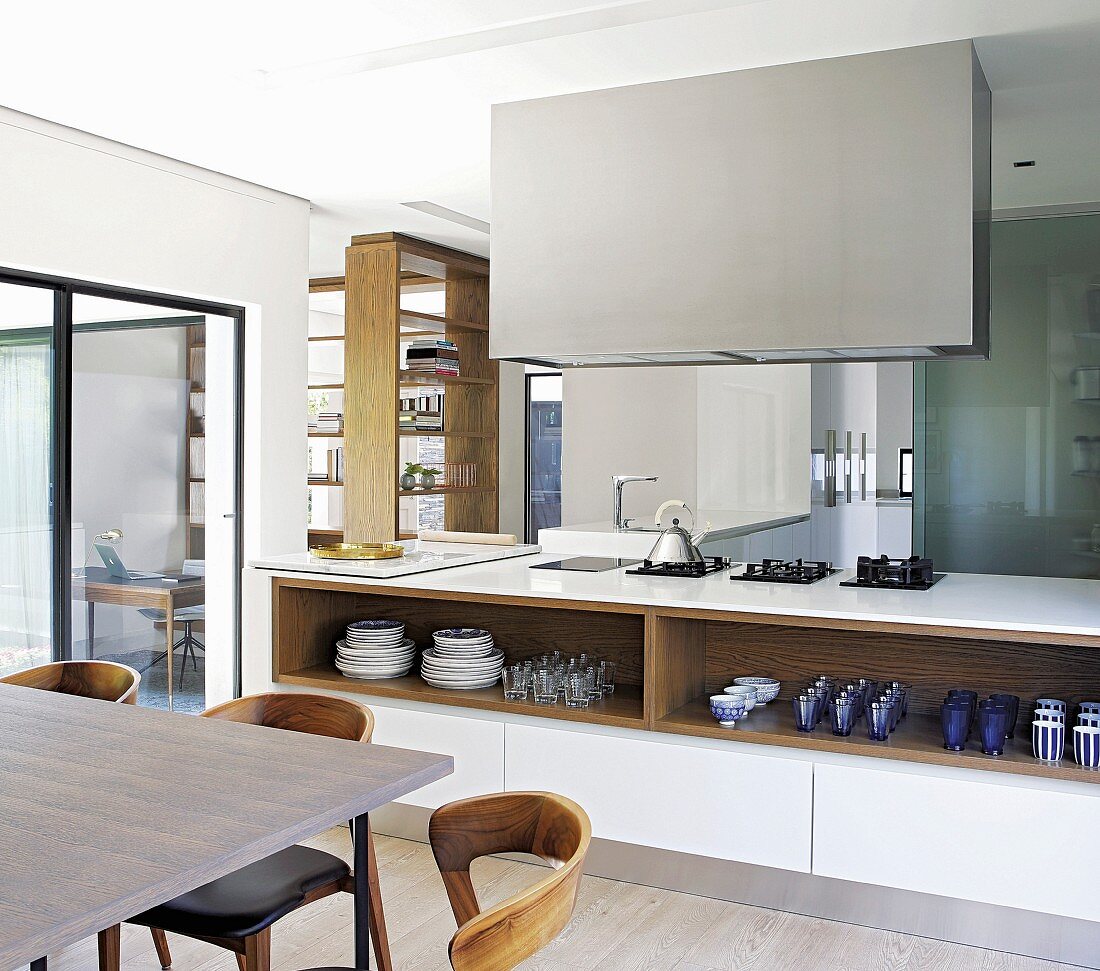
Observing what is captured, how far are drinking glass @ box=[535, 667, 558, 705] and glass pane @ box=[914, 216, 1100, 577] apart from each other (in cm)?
263

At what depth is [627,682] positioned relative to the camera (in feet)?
11.3

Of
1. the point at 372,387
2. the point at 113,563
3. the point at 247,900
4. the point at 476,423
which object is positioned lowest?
the point at 247,900

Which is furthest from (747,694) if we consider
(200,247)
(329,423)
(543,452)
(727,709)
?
(543,452)

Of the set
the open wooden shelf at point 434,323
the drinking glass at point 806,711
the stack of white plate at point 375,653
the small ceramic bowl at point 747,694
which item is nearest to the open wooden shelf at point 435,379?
the open wooden shelf at point 434,323

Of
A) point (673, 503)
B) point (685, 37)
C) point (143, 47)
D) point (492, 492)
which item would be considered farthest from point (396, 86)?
point (492, 492)

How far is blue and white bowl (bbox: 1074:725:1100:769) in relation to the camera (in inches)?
100

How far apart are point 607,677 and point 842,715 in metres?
0.82

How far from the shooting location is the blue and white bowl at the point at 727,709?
292cm

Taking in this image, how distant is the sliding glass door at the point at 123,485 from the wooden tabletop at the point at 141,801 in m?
2.49

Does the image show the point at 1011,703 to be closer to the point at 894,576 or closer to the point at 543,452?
the point at 894,576

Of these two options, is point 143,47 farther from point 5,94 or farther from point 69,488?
point 69,488

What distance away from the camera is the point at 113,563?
15.4ft

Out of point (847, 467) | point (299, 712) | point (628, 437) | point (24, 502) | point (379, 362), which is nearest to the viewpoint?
point (299, 712)

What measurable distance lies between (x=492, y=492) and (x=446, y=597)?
4.11m
